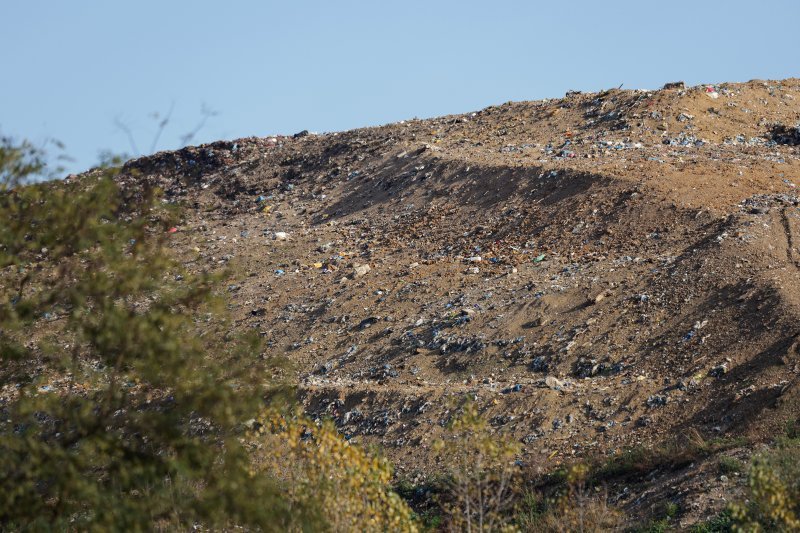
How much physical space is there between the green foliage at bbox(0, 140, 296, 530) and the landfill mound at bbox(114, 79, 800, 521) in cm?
88

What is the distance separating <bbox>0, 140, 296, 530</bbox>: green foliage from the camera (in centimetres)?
615

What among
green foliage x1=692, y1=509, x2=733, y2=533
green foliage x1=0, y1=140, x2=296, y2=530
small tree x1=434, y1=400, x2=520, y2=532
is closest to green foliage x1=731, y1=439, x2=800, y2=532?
green foliage x1=692, y1=509, x2=733, y2=533

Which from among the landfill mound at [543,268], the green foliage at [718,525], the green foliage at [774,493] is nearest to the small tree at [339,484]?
the landfill mound at [543,268]

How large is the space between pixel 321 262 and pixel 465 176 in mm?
3804

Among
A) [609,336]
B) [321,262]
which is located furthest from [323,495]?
[321,262]

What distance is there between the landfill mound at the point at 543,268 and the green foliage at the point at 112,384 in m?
0.88

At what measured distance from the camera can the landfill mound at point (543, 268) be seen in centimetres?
1212

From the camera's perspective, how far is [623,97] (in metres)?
23.5

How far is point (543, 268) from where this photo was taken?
16.4 meters

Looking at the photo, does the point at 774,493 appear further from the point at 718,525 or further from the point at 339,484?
the point at 339,484

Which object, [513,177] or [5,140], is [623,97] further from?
[5,140]

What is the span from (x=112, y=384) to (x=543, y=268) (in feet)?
35.4

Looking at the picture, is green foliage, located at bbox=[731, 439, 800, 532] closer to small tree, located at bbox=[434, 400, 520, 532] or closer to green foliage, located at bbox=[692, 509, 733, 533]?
green foliage, located at bbox=[692, 509, 733, 533]

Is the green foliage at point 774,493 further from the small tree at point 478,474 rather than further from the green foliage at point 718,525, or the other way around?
the small tree at point 478,474
